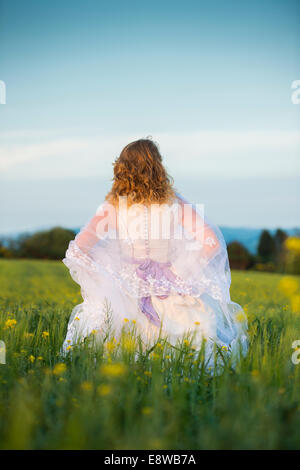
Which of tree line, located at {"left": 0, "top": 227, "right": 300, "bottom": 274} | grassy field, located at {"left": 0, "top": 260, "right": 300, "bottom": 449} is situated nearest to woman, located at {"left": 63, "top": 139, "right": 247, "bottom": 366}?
grassy field, located at {"left": 0, "top": 260, "right": 300, "bottom": 449}

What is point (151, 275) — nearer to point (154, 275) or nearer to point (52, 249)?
point (154, 275)

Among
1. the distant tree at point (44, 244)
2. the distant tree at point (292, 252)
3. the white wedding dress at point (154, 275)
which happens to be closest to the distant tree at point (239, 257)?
the distant tree at point (44, 244)

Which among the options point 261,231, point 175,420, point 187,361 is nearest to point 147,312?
point 187,361

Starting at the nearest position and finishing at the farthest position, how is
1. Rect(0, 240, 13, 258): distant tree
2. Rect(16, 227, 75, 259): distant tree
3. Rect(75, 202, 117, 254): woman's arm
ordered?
Rect(75, 202, 117, 254): woman's arm
Rect(16, 227, 75, 259): distant tree
Rect(0, 240, 13, 258): distant tree

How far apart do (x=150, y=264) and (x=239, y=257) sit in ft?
89.2

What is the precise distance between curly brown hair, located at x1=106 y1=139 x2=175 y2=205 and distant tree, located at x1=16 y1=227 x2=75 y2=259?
87.1 ft

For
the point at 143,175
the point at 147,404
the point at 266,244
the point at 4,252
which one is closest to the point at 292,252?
the point at 147,404

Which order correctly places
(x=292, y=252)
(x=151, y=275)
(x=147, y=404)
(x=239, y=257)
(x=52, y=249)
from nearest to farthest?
(x=147, y=404)
(x=292, y=252)
(x=151, y=275)
(x=239, y=257)
(x=52, y=249)

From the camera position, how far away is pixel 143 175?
4219mm

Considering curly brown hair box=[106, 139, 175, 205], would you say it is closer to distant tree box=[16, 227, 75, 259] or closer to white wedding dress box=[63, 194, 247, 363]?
white wedding dress box=[63, 194, 247, 363]

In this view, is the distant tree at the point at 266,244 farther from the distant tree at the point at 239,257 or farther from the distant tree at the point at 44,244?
the distant tree at the point at 44,244

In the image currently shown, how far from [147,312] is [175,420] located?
1808 millimetres

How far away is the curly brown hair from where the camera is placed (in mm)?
4227
